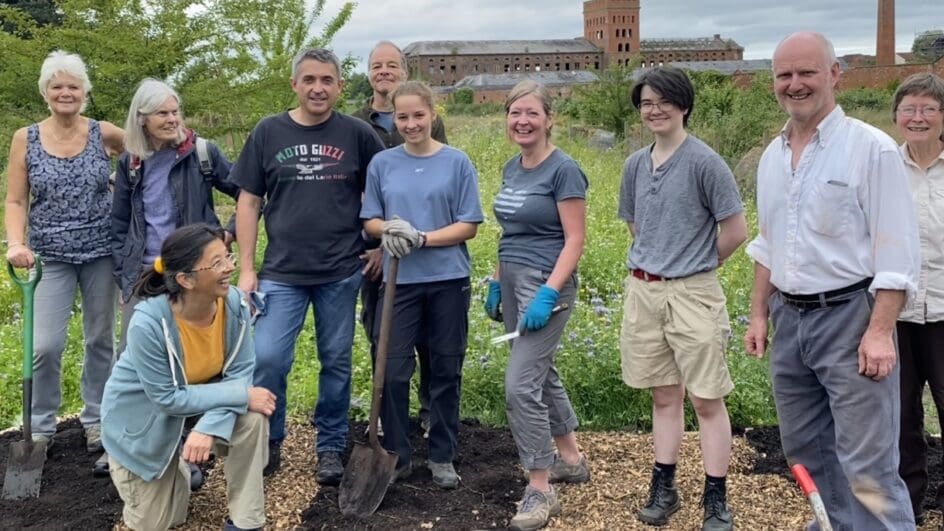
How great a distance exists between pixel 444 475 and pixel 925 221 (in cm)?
235

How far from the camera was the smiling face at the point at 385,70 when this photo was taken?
477 cm

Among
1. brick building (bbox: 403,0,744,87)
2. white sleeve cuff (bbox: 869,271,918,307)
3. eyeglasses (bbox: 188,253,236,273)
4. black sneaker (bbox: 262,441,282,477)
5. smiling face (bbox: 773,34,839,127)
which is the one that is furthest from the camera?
brick building (bbox: 403,0,744,87)

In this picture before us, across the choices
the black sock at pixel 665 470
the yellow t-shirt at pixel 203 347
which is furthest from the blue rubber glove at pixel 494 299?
the yellow t-shirt at pixel 203 347

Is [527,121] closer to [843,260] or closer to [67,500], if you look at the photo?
[843,260]

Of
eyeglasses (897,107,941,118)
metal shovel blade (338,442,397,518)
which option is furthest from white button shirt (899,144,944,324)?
metal shovel blade (338,442,397,518)

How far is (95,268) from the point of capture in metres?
4.54

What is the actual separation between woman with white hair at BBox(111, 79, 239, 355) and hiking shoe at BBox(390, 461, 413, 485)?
4.40ft

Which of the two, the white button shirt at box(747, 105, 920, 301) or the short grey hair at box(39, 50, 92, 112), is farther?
the short grey hair at box(39, 50, 92, 112)

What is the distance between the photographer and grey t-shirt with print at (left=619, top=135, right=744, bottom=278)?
137 inches

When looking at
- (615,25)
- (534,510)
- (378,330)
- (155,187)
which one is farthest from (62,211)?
(615,25)

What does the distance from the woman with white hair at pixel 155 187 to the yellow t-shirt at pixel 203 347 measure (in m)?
0.70

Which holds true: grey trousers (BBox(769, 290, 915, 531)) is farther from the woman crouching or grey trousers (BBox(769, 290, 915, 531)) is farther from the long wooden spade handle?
the woman crouching

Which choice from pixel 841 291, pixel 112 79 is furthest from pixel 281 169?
pixel 112 79

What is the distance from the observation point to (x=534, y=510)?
3.87 metres
